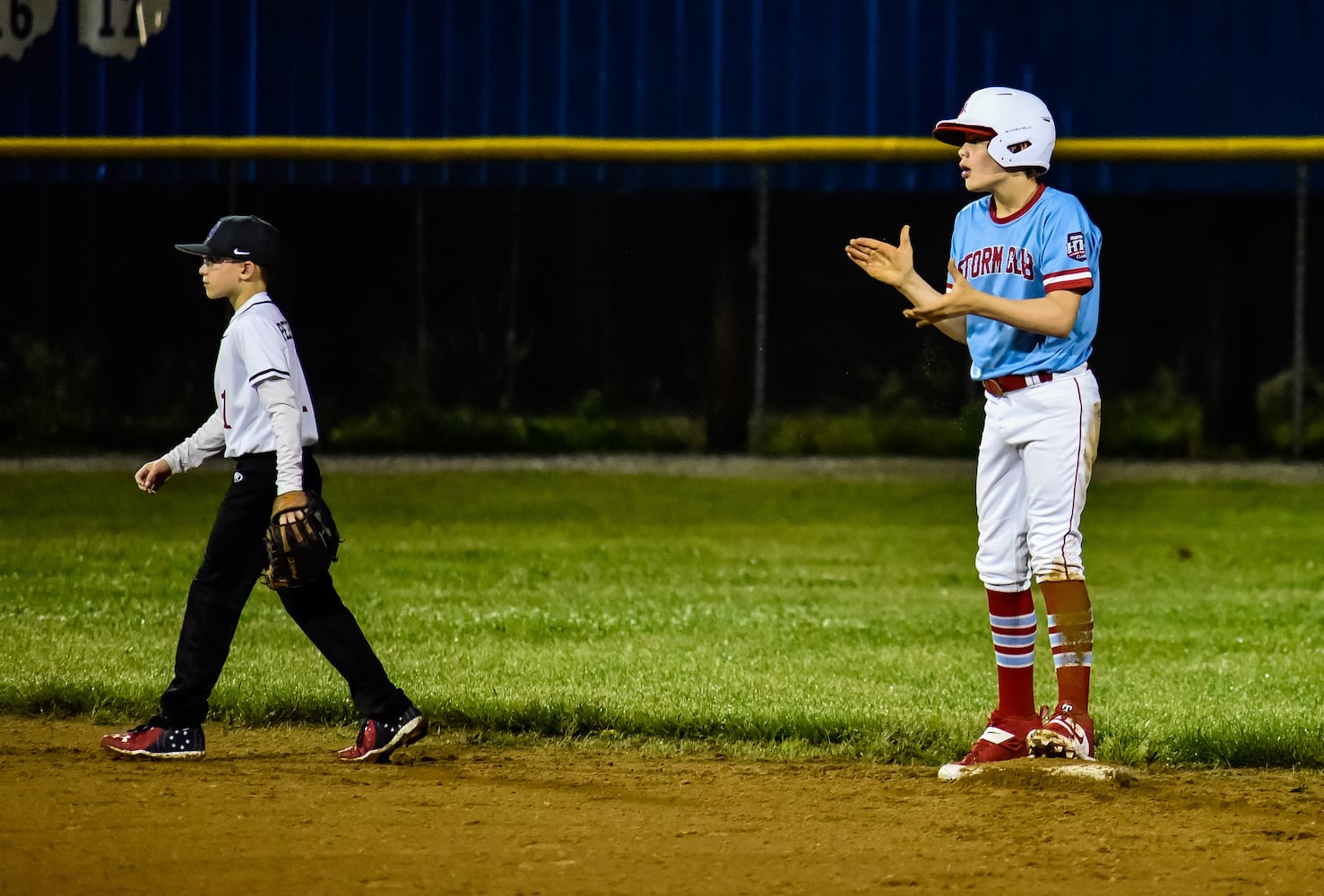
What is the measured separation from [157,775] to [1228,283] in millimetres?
12490

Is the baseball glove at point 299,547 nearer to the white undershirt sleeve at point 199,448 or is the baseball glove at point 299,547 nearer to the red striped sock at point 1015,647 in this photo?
the white undershirt sleeve at point 199,448

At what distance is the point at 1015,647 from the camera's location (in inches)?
218

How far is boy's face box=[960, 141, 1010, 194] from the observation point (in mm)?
5402

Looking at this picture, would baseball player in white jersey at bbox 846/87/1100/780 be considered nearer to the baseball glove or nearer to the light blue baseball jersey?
the light blue baseball jersey

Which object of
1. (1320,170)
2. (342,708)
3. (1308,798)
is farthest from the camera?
(1320,170)

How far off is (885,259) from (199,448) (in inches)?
87.8

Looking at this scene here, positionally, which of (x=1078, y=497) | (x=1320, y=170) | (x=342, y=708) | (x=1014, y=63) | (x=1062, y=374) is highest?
(x=1014, y=63)

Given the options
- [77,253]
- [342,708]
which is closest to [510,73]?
[77,253]

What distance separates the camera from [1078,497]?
5324mm

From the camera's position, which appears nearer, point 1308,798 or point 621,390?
point 1308,798

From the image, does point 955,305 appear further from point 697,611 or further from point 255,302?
point 697,611

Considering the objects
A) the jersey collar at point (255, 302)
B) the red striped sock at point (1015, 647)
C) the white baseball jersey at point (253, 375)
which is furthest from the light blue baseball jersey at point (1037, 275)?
the jersey collar at point (255, 302)

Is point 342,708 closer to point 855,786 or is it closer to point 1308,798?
point 855,786

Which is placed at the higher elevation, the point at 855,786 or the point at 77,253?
the point at 77,253
